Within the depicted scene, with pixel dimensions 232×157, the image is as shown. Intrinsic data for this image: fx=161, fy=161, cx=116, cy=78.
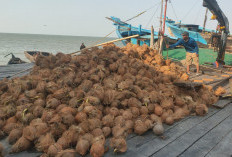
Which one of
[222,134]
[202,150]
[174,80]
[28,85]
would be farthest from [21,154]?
[174,80]

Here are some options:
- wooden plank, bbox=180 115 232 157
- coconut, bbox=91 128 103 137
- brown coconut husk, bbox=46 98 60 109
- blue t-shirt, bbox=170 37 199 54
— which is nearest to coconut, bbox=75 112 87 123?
coconut, bbox=91 128 103 137

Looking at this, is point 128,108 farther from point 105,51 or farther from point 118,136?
point 105,51

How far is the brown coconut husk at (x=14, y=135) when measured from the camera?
2891 millimetres

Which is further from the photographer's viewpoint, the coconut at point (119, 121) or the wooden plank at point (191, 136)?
the coconut at point (119, 121)

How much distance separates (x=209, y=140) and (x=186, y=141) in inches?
18.4

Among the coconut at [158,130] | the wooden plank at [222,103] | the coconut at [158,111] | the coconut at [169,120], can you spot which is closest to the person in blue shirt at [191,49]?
the wooden plank at [222,103]

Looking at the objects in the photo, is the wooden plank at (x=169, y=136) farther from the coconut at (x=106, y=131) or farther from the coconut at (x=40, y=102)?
the coconut at (x=40, y=102)

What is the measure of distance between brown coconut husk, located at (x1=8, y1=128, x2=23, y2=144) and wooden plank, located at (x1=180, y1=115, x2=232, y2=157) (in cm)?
288

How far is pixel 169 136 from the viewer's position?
127 inches

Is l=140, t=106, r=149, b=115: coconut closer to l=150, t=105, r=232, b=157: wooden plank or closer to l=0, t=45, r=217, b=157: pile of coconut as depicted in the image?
l=0, t=45, r=217, b=157: pile of coconut

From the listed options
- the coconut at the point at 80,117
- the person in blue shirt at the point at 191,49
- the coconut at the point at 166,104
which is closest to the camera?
the coconut at the point at 80,117

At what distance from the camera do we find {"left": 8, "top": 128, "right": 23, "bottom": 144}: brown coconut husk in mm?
2891

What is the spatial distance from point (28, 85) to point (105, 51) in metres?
2.78

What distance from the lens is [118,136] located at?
2.77 m
